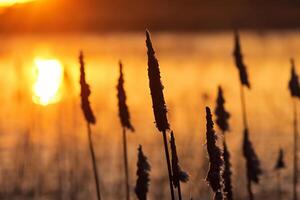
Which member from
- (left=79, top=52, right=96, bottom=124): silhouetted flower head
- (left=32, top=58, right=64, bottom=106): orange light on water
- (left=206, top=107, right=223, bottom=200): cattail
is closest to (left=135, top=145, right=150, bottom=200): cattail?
(left=206, top=107, right=223, bottom=200): cattail

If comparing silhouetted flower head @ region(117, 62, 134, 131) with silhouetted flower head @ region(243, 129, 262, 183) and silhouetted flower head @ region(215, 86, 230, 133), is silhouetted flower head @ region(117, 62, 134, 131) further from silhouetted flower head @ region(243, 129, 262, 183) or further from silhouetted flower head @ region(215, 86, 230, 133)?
silhouetted flower head @ region(243, 129, 262, 183)

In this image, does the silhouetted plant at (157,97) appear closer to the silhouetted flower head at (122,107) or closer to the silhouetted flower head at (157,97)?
the silhouetted flower head at (157,97)

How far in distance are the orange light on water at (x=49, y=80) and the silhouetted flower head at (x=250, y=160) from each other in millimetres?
19136

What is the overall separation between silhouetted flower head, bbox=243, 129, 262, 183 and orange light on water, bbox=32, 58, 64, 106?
62.8ft

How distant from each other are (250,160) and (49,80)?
28531mm

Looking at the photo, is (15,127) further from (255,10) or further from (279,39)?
(255,10)

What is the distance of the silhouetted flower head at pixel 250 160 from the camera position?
5.68 m

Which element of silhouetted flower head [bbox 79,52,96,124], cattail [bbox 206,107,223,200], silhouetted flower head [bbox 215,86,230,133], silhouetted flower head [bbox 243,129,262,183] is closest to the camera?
cattail [bbox 206,107,223,200]

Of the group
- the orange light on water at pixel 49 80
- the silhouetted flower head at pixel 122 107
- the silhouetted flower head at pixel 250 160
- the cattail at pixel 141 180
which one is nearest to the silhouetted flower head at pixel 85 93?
the silhouetted flower head at pixel 122 107

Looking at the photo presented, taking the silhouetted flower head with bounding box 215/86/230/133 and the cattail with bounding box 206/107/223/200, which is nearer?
the cattail with bounding box 206/107/223/200

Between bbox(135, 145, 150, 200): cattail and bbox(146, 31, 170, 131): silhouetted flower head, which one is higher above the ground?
bbox(146, 31, 170, 131): silhouetted flower head

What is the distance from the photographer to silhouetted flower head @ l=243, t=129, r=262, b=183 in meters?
5.68

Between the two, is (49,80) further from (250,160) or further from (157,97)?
(157,97)

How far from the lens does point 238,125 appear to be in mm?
18578
